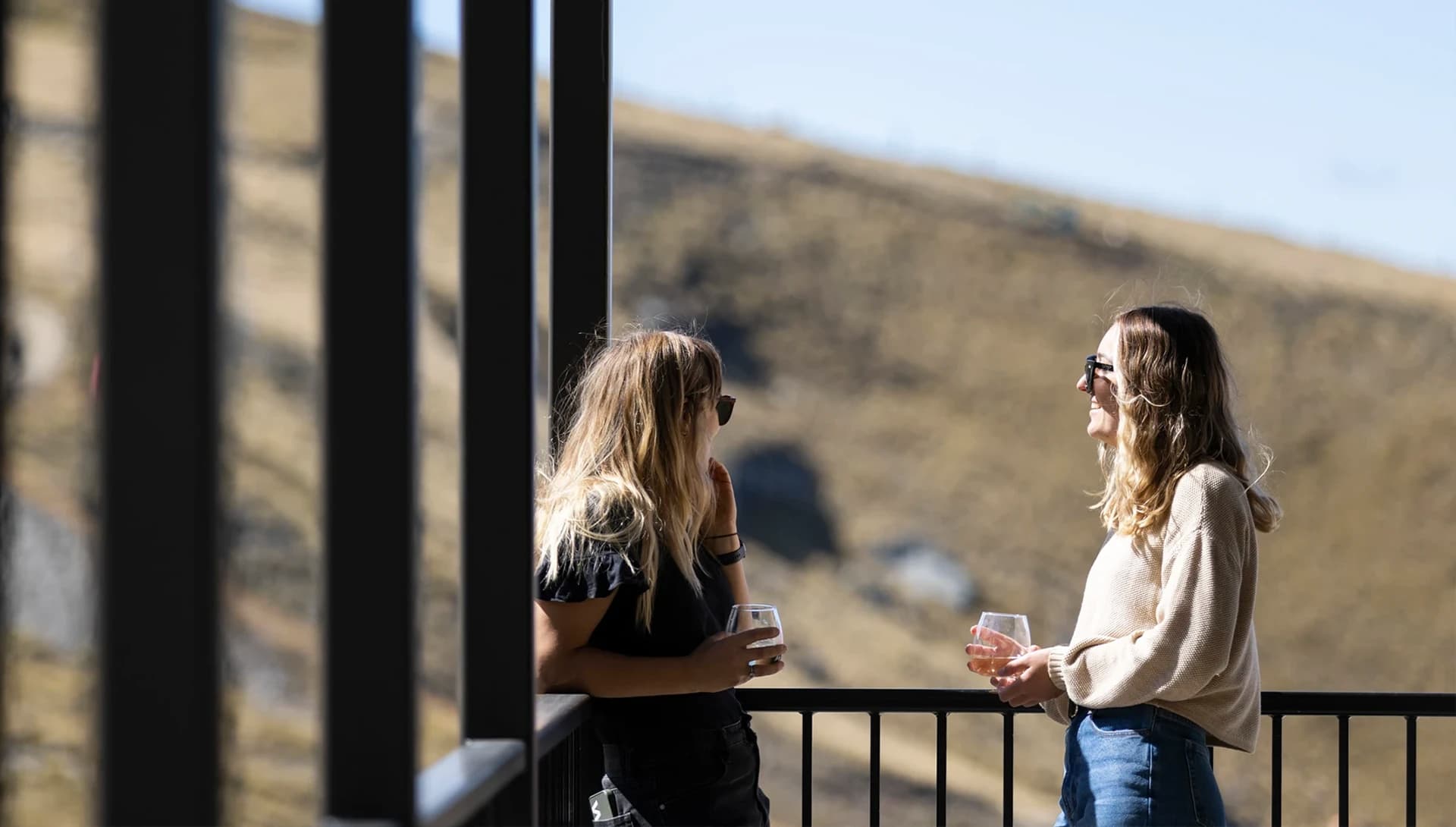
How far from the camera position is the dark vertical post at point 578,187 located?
8.45 feet

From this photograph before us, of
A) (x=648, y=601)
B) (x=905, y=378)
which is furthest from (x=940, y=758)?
(x=905, y=378)

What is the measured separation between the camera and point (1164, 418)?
2.07 metres

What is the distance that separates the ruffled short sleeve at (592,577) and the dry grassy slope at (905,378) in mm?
19356

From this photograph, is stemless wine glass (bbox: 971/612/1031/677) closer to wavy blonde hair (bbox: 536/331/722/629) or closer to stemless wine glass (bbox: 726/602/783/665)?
stemless wine glass (bbox: 726/602/783/665)

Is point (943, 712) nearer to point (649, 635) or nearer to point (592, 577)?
point (649, 635)

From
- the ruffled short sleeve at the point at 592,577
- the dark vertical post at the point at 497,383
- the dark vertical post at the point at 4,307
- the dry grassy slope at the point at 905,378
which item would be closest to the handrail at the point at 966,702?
the ruffled short sleeve at the point at 592,577

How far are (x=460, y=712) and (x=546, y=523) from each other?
0.40m

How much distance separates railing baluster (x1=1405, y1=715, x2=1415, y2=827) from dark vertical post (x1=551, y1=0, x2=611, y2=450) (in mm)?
1741

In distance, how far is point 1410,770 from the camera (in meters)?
2.61

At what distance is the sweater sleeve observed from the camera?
6.35 ft

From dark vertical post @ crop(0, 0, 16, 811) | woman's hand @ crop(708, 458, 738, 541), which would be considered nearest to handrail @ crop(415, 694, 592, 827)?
dark vertical post @ crop(0, 0, 16, 811)

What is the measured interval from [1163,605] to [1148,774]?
0.85 feet

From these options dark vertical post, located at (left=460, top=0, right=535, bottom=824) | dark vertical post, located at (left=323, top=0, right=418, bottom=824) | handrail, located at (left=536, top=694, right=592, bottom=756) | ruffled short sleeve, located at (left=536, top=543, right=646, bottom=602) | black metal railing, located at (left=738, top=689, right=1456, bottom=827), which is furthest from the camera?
black metal railing, located at (left=738, top=689, right=1456, bottom=827)

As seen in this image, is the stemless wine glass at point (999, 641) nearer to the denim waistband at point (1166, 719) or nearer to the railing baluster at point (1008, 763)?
the denim waistband at point (1166, 719)
